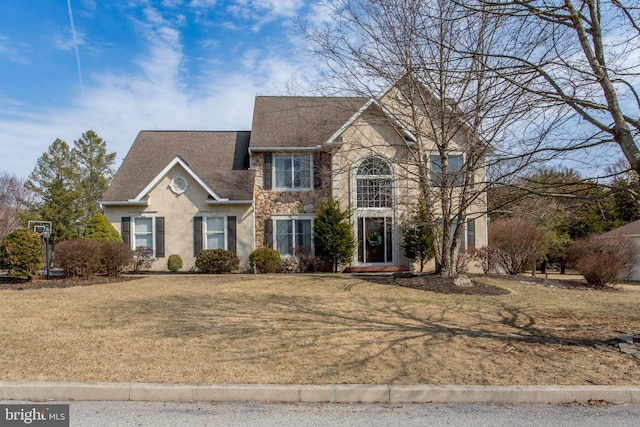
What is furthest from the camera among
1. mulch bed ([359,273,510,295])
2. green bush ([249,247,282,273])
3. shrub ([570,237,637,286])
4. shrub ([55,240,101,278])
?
green bush ([249,247,282,273])

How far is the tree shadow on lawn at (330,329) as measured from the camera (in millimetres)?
6554

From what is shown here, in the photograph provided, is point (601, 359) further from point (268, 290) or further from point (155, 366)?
point (268, 290)

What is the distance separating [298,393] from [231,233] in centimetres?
1442

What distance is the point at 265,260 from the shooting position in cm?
1778

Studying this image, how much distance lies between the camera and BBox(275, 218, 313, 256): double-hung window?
64.5 ft

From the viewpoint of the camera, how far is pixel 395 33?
11625 mm

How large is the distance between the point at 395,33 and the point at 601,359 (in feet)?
28.6

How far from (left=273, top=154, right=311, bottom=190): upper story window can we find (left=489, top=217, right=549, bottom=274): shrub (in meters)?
8.22

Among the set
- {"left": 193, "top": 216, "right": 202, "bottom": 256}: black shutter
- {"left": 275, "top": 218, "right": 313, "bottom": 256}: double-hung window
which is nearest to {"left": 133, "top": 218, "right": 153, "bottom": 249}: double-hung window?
{"left": 193, "top": 216, "right": 202, "bottom": 256}: black shutter

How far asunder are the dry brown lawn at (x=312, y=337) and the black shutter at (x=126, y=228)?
677 cm

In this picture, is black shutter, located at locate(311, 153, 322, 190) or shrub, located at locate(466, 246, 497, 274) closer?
shrub, located at locate(466, 246, 497, 274)

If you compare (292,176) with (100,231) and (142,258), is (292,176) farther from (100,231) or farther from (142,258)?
(100,231)

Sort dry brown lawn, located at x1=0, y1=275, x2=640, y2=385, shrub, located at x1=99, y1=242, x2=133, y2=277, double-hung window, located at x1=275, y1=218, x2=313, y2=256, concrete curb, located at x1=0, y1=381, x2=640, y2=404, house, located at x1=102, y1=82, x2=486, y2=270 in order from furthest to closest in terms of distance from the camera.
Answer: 1. double-hung window, located at x1=275, y1=218, x2=313, y2=256
2. house, located at x1=102, y1=82, x2=486, y2=270
3. shrub, located at x1=99, y1=242, x2=133, y2=277
4. dry brown lawn, located at x1=0, y1=275, x2=640, y2=385
5. concrete curb, located at x1=0, y1=381, x2=640, y2=404

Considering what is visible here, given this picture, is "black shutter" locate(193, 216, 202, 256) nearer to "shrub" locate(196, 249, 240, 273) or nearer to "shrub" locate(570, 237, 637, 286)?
"shrub" locate(196, 249, 240, 273)
